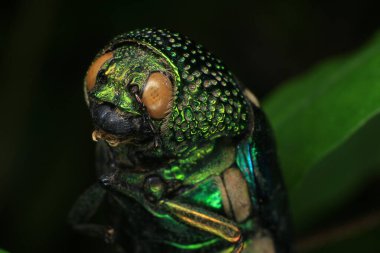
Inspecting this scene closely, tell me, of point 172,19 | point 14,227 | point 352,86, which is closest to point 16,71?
point 14,227

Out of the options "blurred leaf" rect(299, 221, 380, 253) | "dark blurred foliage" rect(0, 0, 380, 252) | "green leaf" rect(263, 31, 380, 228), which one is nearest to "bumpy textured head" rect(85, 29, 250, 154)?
"green leaf" rect(263, 31, 380, 228)

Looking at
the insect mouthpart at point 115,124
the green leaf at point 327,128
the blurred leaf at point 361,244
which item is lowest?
the blurred leaf at point 361,244

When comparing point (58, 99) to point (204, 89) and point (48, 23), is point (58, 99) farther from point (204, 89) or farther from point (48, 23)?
point (204, 89)

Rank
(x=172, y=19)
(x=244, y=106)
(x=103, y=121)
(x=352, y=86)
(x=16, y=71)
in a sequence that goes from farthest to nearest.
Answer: (x=172, y=19), (x=16, y=71), (x=352, y=86), (x=244, y=106), (x=103, y=121)

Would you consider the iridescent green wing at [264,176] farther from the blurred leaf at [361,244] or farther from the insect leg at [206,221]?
the blurred leaf at [361,244]

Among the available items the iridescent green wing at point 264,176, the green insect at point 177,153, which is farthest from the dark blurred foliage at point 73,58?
the iridescent green wing at point 264,176

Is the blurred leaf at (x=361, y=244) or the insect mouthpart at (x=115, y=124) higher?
the insect mouthpart at (x=115, y=124)
